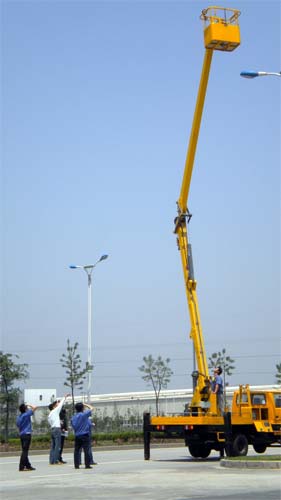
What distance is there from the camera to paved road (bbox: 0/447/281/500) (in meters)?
13.0

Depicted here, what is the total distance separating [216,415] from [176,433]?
1.18 m

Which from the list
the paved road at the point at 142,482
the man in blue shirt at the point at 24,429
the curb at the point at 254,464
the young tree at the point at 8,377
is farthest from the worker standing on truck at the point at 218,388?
the young tree at the point at 8,377

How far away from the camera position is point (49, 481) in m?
15.9

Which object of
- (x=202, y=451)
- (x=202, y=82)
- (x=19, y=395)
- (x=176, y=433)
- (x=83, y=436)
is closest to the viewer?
(x=83, y=436)

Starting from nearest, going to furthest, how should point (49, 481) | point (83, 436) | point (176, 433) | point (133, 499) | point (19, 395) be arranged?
1. point (133, 499)
2. point (49, 481)
3. point (83, 436)
4. point (176, 433)
5. point (19, 395)

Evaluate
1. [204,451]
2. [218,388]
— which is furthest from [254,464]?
[204,451]

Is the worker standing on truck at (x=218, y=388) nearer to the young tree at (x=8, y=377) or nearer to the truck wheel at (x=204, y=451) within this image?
the truck wheel at (x=204, y=451)

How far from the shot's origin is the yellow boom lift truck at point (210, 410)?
69.8 ft

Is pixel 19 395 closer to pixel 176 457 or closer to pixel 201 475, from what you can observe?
pixel 176 457

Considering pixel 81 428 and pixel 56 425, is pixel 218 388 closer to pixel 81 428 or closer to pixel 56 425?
pixel 56 425

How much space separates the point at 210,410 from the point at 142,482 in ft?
22.8

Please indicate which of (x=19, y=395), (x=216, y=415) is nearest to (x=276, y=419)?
(x=216, y=415)

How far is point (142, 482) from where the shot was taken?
15.2 meters

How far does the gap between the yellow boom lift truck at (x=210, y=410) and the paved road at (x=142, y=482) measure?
90cm
